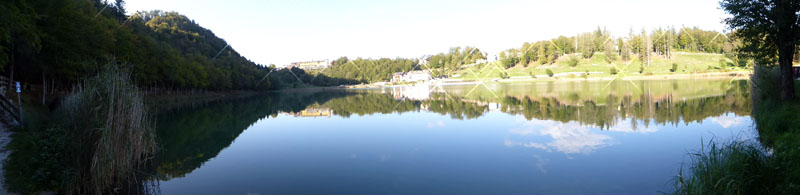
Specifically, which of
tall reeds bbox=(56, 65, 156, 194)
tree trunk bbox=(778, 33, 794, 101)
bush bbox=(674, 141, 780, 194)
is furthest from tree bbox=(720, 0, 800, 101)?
tall reeds bbox=(56, 65, 156, 194)

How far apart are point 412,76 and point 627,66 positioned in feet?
220

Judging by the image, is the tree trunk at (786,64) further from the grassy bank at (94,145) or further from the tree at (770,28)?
the grassy bank at (94,145)

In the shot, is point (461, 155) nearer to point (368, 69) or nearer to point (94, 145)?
point (94, 145)

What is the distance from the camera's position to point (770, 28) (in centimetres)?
1294

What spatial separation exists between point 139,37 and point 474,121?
43701 mm

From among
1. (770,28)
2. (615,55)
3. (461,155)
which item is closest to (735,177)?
(461,155)

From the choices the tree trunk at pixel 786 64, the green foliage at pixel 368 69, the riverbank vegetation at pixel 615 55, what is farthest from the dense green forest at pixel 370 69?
the tree trunk at pixel 786 64

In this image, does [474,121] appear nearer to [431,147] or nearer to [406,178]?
[431,147]

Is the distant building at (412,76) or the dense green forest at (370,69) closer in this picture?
the distant building at (412,76)

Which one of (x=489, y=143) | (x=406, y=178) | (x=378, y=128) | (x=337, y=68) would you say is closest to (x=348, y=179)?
(x=406, y=178)

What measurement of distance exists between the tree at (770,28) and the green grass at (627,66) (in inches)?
2412

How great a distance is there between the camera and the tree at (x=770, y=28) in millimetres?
12250

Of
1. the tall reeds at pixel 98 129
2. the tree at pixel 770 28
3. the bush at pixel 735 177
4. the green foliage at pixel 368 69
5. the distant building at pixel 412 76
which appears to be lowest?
the bush at pixel 735 177

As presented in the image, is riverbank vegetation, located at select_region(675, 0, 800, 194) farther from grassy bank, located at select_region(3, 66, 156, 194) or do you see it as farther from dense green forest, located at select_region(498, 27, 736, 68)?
dense green forest, located at select_region(498, 27, 736, 68)
